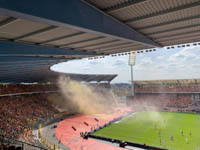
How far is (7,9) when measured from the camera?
318 centimetres

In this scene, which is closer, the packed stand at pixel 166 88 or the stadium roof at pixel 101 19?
the stadium roof at pixel 101 19

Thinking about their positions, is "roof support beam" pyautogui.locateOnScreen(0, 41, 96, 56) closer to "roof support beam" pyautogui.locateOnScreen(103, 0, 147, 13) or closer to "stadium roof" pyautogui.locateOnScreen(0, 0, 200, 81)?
"stadium roof" pyautogui.locateOnScreen(0, 0, 200, 81)

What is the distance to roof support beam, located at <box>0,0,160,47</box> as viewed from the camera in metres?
3.40

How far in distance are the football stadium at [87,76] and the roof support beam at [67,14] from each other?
0.8 inches

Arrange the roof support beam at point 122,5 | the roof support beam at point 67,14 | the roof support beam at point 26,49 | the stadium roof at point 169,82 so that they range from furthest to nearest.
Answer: the stadium roof at point 169,82 → the roof support beam at point 26,49 → the roof support beam at point 122,5 → the roof support beam at point 67,14

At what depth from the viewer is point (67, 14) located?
4.33m

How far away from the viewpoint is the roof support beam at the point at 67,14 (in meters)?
3.40

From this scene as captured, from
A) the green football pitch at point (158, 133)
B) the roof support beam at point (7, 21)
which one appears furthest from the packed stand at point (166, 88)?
the roof support beam at point (7, 21)

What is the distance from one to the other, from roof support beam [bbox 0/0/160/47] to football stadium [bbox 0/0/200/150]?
0.06ft

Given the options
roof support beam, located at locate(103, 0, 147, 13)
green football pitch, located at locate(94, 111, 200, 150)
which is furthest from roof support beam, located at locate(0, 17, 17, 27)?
Answer: green football pitch, located at locate(94, 111, 200, 150)

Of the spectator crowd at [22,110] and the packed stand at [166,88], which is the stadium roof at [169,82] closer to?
the packed stand at [166,88]

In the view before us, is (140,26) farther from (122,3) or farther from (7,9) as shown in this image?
(7,9)

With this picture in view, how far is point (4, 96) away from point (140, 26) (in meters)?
32.9

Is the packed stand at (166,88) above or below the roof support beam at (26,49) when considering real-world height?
below
